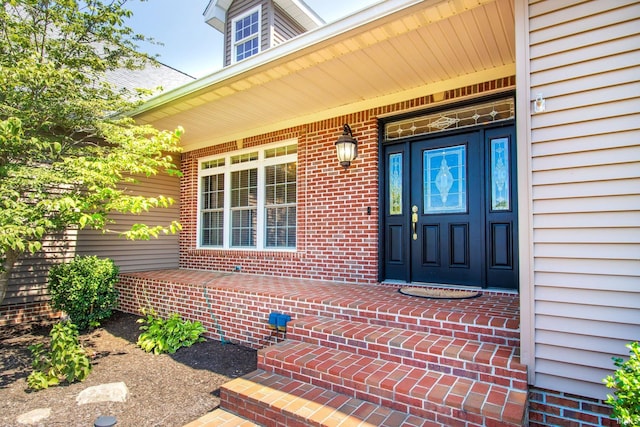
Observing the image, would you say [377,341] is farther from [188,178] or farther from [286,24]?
[286,24]

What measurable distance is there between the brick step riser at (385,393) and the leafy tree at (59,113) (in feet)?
6.53

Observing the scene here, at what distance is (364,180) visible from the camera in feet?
14.9

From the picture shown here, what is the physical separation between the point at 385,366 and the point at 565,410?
108 cm

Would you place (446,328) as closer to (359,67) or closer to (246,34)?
(359,67)

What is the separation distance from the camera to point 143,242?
6.42 metres

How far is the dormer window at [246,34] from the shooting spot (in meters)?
8.16

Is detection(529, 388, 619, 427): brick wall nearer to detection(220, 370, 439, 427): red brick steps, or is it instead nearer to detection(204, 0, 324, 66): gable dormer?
detection(220, 370, 439, 427): red brick steps

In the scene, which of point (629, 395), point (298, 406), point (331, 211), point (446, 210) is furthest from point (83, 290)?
point (629, 395)

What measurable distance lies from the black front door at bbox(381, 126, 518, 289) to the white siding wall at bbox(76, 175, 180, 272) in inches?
171

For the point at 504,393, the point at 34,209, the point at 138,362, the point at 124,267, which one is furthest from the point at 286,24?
the point at 504,393

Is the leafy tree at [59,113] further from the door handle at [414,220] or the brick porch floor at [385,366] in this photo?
the door handle at [414,220]

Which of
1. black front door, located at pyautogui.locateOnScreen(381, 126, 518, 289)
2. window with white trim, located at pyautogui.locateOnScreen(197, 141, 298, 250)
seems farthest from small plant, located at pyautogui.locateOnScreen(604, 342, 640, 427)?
window with white trim, located at pyautogui.locateOnScreen(197, 141, 298, 250)

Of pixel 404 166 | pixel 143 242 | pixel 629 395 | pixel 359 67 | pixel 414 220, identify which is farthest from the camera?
pixel 143 242

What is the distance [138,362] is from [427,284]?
3.32m
